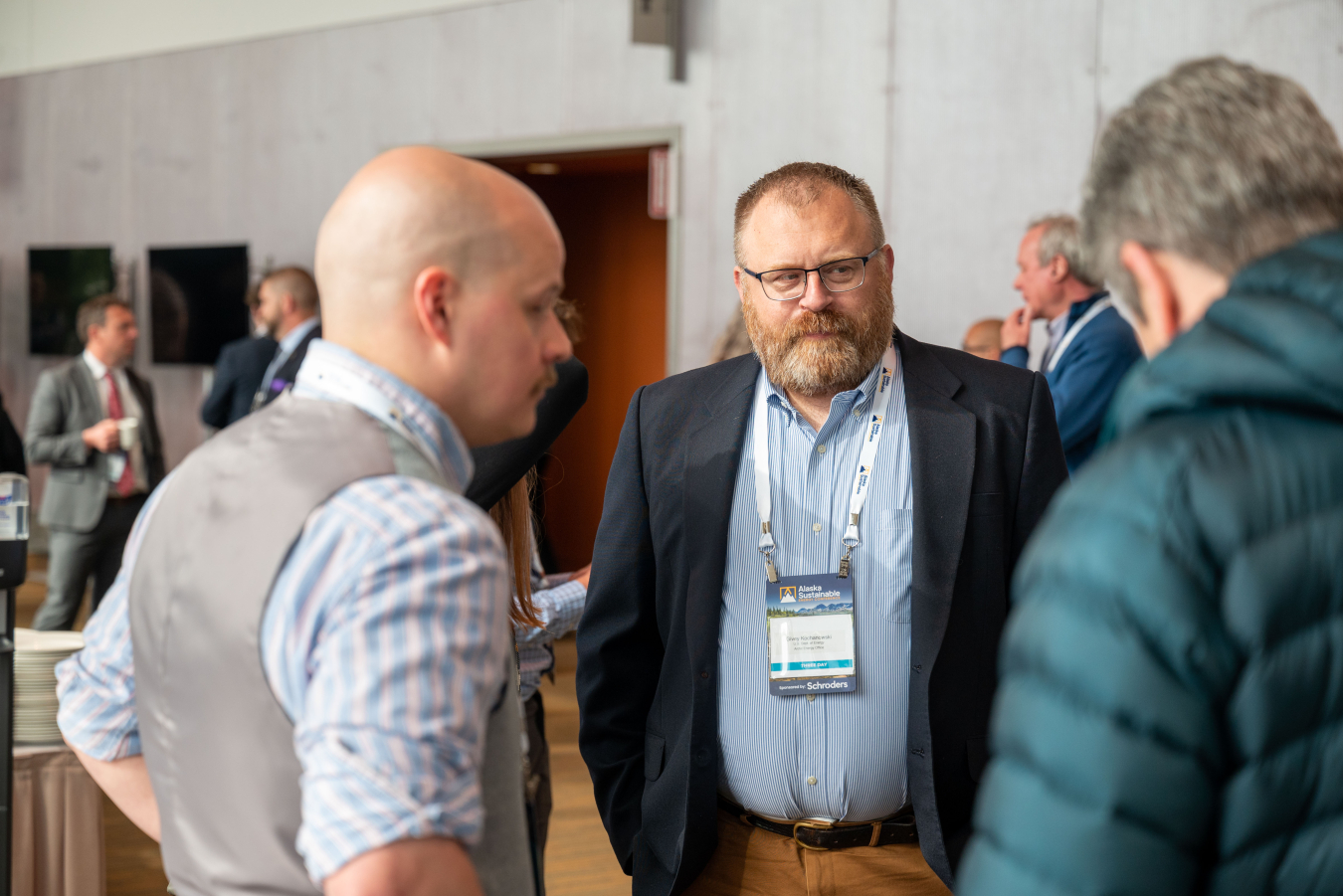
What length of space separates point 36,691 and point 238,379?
151 inches

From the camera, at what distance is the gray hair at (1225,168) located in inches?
34.0

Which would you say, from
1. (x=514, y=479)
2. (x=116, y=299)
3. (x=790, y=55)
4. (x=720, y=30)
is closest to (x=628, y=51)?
(x=720, y=30)

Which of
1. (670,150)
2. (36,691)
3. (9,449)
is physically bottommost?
(36,691)

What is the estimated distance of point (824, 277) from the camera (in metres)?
1.95

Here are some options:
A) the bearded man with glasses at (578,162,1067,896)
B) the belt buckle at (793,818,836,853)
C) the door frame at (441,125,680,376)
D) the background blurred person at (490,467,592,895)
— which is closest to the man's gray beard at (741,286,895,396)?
the bearded man with glasses at (578,162,1067,896)

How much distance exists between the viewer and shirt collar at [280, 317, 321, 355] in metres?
6.01

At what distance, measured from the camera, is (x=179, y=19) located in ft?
27.6

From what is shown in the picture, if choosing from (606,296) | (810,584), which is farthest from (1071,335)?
(606,296)

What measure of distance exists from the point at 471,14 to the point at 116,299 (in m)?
2.65

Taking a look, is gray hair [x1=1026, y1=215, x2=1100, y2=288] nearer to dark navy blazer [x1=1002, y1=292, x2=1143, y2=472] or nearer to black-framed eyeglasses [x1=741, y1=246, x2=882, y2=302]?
dark navy blazer [x1=1002, y1=292, x2=1143, y2=472]

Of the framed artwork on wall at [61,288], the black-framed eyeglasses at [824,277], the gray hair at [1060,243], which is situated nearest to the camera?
the black-framed eyeglasses at [824,277]

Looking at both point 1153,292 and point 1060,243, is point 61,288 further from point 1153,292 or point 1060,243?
point 1153,292

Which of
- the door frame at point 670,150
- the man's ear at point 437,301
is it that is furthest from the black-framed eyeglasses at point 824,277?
the door frame at point 670,150

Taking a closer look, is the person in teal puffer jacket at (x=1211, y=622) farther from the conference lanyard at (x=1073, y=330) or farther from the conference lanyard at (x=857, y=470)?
the conference lanyard at (x=1073, y=330)
